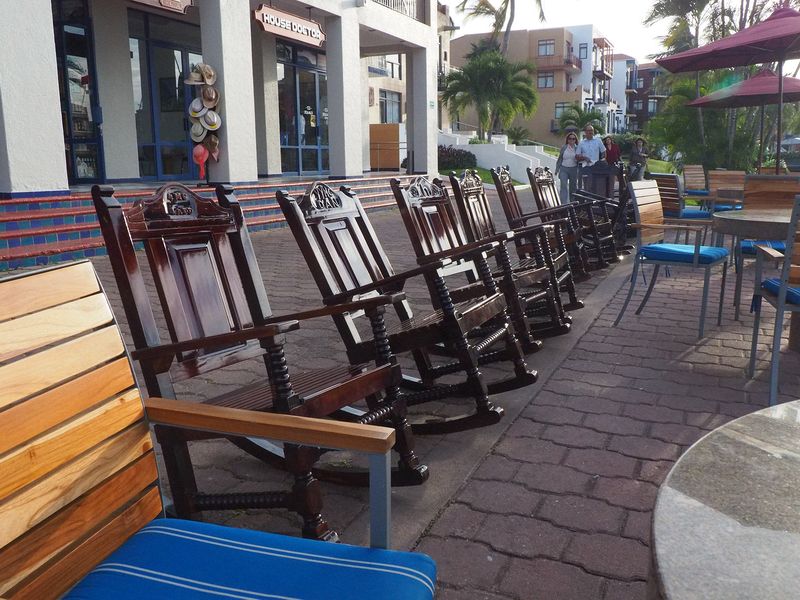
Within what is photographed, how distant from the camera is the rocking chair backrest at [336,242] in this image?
313cm

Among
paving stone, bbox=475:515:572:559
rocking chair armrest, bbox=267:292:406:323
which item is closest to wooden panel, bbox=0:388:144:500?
rocking chair armrest, bbox=267:292:406:323

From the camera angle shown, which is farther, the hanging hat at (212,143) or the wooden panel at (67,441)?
the hanging hat at (212,143)

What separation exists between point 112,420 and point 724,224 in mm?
3668

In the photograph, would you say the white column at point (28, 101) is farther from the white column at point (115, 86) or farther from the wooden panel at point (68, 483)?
the wooden panel at point (68, 483)

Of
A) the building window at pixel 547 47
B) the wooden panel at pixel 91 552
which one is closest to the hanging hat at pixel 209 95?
the wooden panel at pixel 91 552

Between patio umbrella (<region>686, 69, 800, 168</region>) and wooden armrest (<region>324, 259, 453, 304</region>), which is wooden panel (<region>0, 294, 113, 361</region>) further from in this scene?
patio umbrella (<region>686, 69, 800, 168</region>)

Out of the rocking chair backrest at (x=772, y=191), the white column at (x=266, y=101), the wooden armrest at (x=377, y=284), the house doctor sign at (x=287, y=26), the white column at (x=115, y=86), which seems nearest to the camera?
the wooden armrest at (x=377, y=284)

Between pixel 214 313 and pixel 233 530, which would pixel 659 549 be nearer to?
pixel 233 530

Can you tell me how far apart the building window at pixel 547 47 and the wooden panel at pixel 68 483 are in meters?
57.6

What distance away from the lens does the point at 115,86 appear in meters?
12.6

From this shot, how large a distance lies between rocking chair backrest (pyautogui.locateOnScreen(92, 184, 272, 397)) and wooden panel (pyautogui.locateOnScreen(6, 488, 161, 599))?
0.66 metres

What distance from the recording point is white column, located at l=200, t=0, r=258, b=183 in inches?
429

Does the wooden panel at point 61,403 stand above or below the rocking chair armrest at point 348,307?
above

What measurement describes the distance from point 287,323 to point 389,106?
2908cm
